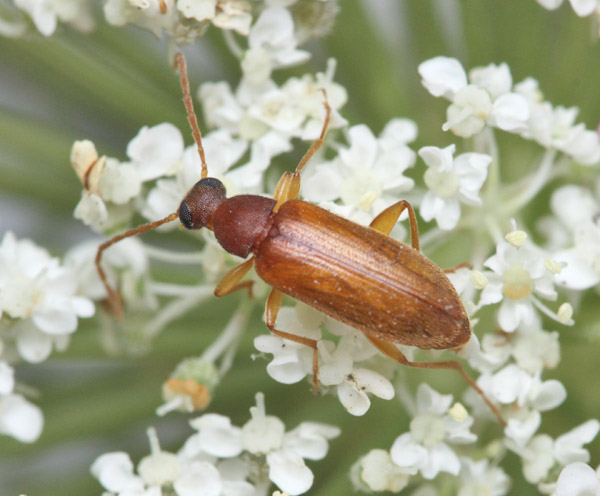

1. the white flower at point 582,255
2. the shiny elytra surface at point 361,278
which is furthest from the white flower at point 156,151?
the white flower at point 582,255

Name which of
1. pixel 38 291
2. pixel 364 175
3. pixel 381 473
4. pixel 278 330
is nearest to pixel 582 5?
pixel 364 175

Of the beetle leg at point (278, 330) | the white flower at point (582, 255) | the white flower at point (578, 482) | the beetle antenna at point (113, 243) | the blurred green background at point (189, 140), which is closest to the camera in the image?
the white flower at point (578, 482)

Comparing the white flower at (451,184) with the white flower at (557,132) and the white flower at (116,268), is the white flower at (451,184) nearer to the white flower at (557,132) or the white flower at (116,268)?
the white flower at (557,132)

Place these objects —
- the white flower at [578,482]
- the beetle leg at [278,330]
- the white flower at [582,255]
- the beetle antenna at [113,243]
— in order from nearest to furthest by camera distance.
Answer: the white flower at [578,482]
the beetle leg at [278,330]
the white flower at [582,255]
the beetle antenna at [113,243]

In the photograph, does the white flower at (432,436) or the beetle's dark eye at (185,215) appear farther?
the beetle's dark eye at (185,215)

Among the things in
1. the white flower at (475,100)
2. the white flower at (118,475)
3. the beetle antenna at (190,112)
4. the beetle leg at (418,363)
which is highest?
the white flower at (475,100)

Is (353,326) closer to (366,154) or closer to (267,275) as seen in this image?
(267,275)

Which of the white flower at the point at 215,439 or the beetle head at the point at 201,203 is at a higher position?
the beetle head at the point at 201,203
